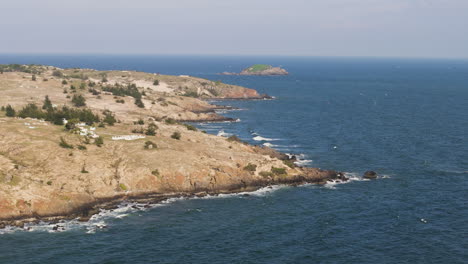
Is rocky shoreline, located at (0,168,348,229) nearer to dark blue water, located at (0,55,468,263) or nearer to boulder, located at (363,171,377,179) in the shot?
dark blue water, located at (0,55,468,263)

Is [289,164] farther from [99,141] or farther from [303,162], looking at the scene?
[99,141]

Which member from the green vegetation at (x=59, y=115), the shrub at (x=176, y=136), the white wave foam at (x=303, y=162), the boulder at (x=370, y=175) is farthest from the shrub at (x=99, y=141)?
the boulder at (x=370, y=175)

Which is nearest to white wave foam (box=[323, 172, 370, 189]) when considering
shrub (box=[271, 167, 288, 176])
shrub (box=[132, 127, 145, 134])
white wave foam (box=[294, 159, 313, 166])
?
shrub (box=[271, 167, 288, 176])

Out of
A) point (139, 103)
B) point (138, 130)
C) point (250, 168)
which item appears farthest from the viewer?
point (139, 103)

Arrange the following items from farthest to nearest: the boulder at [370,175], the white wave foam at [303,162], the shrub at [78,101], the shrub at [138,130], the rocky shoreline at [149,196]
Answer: the shrub at [78,101] → the shrub at [138,130] → the white wave foam at [303,162] → the boulder at [370,175] → the rocky shoreline at [149,196]

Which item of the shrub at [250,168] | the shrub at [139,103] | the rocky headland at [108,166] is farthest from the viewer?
the shrub at [139,103]

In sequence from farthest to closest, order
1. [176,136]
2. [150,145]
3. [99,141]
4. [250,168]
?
1. [176,136]
2. [150,145]
3. [99,141]
4. [250,168]

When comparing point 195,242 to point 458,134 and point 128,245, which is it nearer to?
→ point 128,245

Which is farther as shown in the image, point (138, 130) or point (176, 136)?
point (138, 130)

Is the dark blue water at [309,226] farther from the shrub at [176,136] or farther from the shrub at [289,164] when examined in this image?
the shrub at [176,136]

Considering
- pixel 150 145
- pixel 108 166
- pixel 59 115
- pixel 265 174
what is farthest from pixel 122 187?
pixel 59 115

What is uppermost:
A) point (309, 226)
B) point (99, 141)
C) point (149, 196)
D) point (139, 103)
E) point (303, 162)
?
point (139, 103)

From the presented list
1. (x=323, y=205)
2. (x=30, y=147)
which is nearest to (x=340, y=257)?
(x=323, y=205)
